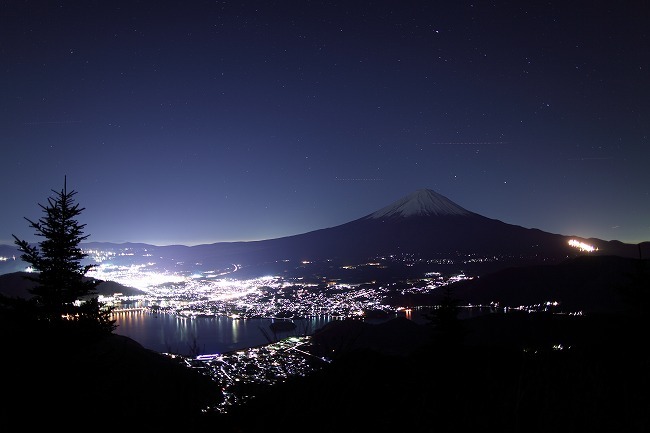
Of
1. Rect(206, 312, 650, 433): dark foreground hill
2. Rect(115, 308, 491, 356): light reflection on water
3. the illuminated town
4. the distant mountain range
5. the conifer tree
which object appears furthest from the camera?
the distant mountain range

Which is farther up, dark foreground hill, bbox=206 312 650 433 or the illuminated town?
dark foreground hill, bbox=206 312 650 433

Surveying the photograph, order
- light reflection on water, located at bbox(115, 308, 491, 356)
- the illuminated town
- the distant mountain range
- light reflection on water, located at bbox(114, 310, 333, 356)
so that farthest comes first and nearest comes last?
the distant mountain range
the illuminated town
light reflection on water, located at bbox(115, 308, 491, 356)
light reflection on water, located at bbox(114, 310, 333, 356)

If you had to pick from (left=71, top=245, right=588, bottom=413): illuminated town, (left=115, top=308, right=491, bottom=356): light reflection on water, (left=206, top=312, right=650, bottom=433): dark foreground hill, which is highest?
(left=206, top=312, right=650, bottom=433): dark foreground hill

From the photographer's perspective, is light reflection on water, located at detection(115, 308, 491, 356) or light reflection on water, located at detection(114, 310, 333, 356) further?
light reflection on water, located at detection(115, 308, 491, 356)

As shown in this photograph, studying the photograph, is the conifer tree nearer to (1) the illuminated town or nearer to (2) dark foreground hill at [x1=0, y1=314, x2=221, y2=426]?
(2) dark foreground hill at [x1=0, y1=314, x2=221, y2=426]

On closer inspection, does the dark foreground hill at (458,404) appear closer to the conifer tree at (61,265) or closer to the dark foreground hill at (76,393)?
the dark foreground hill at (76,393)

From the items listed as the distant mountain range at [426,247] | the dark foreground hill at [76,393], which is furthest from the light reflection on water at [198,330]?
the distant mountain range at [426,247]

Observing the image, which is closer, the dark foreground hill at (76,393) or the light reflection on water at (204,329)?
the dark foreground hill at (76,393)

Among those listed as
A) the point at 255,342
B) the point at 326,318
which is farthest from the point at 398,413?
the point at 326,318

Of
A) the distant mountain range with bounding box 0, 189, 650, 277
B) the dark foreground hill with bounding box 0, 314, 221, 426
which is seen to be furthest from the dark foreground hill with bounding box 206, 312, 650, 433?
the distant mountain range with bounding box 0, 189, 650, 277

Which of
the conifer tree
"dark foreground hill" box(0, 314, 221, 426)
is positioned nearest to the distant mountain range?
the conifer tree

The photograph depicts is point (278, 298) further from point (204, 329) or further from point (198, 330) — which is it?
point (198, 330)
